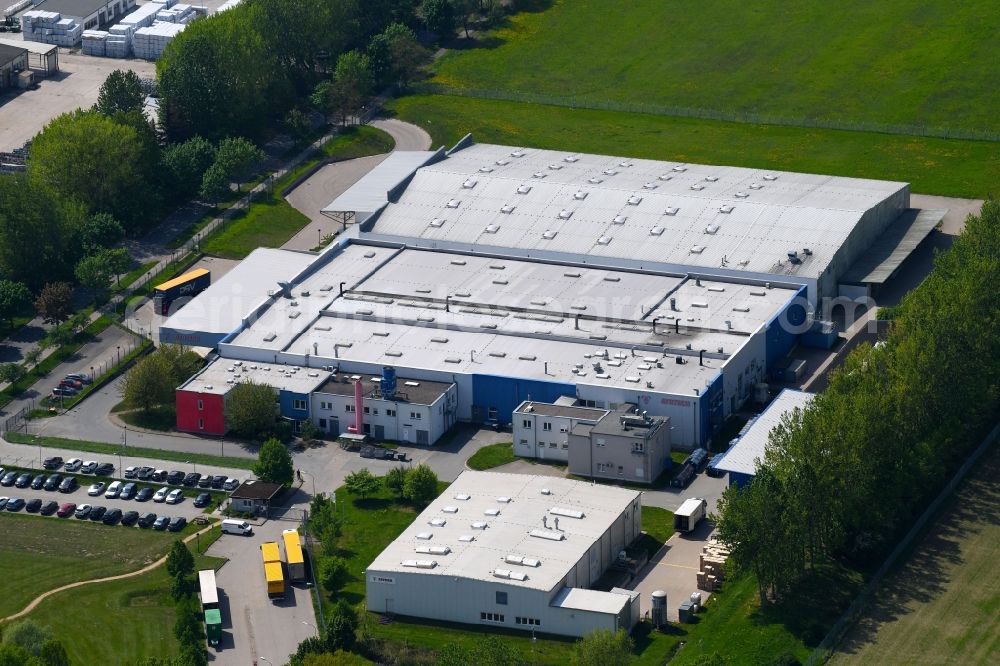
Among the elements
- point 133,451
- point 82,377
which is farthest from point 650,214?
point 133,451

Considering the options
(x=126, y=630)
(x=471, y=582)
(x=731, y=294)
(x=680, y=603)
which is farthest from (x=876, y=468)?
(x=126, y=630)

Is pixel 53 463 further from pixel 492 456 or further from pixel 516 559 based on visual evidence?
pixel 516 559

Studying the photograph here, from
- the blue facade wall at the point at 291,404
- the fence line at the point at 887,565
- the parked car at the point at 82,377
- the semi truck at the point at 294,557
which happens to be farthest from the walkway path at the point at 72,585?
the fence line at the point at 887,565

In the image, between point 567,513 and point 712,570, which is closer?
point 712,570

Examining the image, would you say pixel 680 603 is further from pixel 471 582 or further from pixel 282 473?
pixel 282 473

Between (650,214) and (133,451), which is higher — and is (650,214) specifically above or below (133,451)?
above

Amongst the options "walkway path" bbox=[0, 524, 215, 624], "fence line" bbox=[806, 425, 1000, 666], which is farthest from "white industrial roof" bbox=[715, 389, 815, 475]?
"walkway path" bbox=[0, 524, 215, 624]

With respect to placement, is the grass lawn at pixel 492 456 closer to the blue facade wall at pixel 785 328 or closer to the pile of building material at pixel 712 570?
the pile of building material at pixel 712 570
